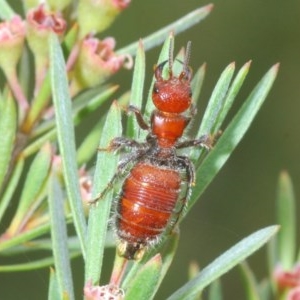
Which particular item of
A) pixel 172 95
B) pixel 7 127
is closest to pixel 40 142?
pixel 7 127

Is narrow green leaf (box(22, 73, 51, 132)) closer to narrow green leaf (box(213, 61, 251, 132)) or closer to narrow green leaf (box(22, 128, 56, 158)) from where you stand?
narrow green leaf (box(22, 128, 56, 158))

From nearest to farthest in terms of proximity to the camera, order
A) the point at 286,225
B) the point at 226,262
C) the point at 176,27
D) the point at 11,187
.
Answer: the point at 226,262
the point at 11,187
the point at 176,27
the point at 286,225

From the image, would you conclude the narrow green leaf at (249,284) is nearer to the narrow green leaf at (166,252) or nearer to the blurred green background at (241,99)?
the narrow green leaf at (166,252)

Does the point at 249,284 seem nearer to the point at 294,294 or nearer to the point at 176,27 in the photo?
the point at 294,294

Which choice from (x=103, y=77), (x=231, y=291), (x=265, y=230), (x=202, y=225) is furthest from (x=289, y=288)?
(x=202, y=225)

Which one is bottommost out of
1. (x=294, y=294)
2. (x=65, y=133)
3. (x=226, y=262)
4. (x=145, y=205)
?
(x=294, y=294)

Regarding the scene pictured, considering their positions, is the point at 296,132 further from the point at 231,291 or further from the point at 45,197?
the point at 45,197
